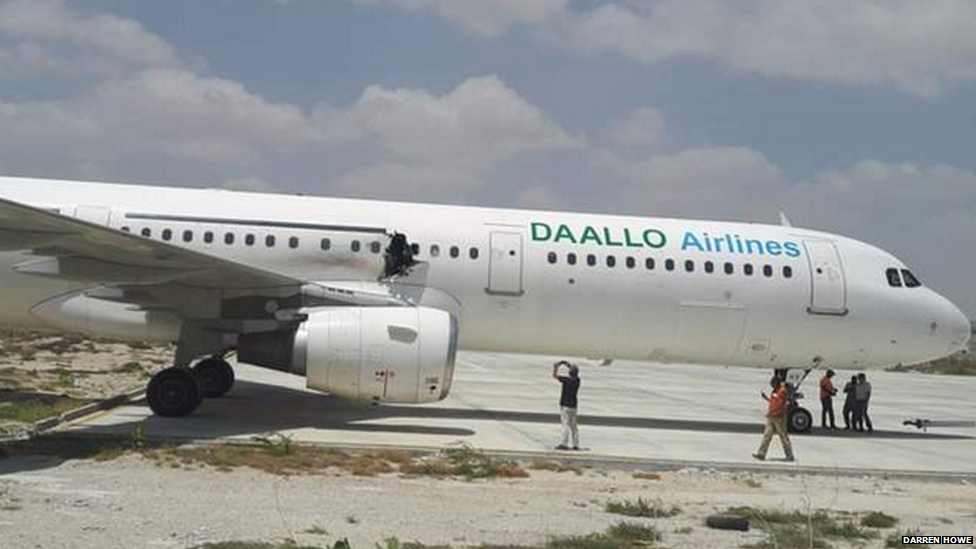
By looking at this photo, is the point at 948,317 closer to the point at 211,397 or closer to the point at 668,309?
the point at 668,309

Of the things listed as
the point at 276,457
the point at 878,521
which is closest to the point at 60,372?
the point at 276,457

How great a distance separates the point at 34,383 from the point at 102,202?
5742 millimetres

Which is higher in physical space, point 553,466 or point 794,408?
point 794,408

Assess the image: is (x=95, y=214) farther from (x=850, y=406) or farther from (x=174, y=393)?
(x=850, y=406)

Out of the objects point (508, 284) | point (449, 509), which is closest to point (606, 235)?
point (508, 284)

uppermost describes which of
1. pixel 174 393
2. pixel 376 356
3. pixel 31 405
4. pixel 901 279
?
A: pixel 901 279

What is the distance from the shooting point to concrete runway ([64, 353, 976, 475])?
1434 centimetres

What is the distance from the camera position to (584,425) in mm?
17953

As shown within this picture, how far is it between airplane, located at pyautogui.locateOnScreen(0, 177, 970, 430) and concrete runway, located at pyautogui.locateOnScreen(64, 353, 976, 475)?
2.99 feet

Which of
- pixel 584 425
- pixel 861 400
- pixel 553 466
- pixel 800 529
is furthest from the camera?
pixel 861 400

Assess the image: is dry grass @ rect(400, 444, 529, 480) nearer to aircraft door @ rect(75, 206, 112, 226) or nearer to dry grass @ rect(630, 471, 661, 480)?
dry grass @ rect(630, 471, 661, 480)

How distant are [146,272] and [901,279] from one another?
45.8ft

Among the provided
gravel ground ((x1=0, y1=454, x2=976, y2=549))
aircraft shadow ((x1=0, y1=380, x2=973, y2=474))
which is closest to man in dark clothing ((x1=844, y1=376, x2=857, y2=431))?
aircraft shadow ((x1=0, y1=380, x2=973, y2=474))

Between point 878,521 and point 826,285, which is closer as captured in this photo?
point 878,521
